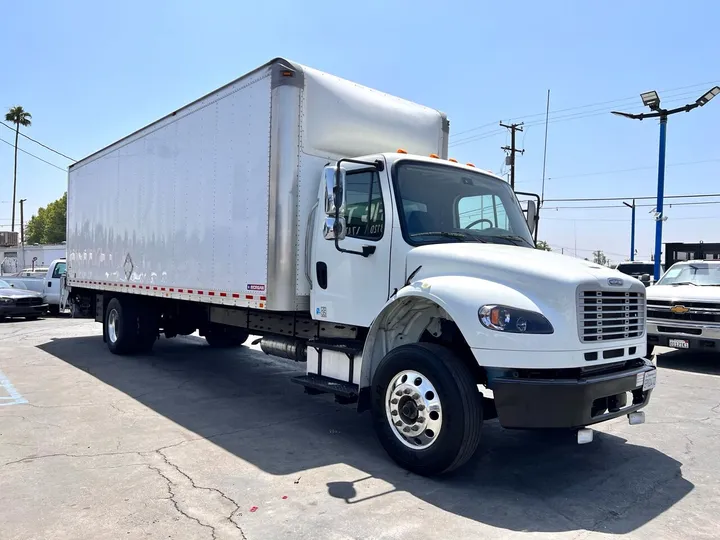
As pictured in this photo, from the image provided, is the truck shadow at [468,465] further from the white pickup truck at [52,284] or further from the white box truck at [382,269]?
the white pickup truck at [52,284]

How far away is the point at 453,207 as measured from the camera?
5648mm

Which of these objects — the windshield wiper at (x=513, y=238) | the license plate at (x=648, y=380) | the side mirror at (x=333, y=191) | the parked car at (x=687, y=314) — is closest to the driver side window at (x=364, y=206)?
the side mirror at (x=333, y=191)

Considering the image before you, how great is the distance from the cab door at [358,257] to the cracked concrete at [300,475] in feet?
4.28

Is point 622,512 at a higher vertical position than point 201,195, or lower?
lower

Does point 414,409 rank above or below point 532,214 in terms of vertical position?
below

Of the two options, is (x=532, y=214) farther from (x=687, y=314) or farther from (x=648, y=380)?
(x=687, y=314)

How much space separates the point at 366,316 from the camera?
5.51 meters

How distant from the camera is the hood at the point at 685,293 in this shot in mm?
10094

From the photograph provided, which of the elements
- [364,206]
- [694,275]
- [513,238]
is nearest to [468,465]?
[513,238]

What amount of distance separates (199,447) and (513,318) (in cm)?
313

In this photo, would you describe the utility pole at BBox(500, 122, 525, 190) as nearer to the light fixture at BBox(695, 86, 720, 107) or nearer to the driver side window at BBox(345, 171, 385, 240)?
the light fixture at BBox(695, 86, 720, 107)

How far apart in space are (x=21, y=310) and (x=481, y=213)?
17.4 meters

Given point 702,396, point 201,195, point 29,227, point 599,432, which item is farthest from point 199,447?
point 29,227

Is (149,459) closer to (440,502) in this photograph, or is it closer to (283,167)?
(440,502)
